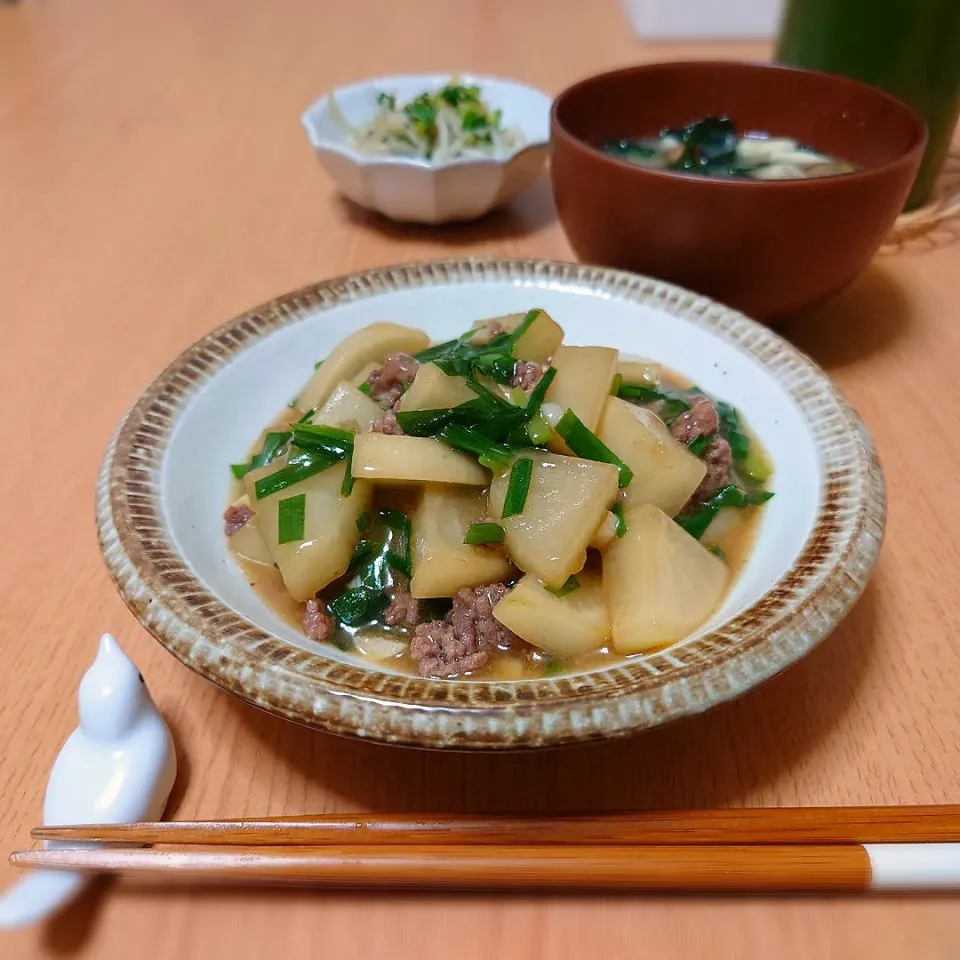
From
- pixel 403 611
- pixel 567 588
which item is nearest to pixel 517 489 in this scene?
pixel 567 588

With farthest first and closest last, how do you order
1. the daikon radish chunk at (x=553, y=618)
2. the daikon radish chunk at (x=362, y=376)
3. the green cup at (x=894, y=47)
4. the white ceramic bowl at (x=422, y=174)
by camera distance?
1. the white ceramic bowl at (x=422, y=174)
2. the green cup at (x=894, y=47)
3. the daikon radish chunk at (x=362, y=376)
4. the daikon radish chunk at (x=553, y=618)

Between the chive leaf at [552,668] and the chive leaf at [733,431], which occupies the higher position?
the chive leaf at [733,431]

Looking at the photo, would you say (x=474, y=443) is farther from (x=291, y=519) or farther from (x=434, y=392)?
(x=291, y=519)

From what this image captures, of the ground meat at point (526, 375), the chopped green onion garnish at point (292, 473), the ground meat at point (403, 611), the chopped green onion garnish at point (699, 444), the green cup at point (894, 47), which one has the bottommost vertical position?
the ground meat at point (403, 611)

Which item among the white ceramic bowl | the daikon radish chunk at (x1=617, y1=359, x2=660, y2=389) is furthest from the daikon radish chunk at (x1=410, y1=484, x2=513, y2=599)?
the white ceramic bowl

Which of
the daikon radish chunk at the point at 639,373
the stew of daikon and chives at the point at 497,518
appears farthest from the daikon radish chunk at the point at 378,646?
the daikon radish chunk at the point at 639,373

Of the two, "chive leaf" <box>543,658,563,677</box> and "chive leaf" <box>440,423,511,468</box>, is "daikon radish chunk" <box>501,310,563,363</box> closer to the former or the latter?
"chive leaf" <box>440,423,511,468</box>

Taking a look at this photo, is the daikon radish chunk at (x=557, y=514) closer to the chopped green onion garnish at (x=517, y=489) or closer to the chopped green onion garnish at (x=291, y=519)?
the chopped green onion garnish at (x=517, y=489)
